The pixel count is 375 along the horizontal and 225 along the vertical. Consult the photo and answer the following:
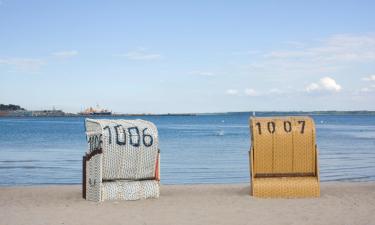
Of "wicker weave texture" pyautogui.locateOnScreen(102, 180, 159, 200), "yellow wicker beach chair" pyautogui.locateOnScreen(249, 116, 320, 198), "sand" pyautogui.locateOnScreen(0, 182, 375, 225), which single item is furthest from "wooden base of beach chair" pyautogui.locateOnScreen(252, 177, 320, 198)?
"wicker weave texture" pyautogui.locateOnScreen(102, 180, 159, 200)

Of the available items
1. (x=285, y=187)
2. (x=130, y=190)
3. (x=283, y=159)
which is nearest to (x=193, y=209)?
(x=130, y=190)

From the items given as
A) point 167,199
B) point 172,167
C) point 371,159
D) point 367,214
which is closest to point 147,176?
point 167,199

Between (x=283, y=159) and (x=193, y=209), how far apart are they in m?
2.57

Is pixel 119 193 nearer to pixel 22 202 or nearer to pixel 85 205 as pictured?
pixel 85 205

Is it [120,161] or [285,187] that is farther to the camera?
[285,187]

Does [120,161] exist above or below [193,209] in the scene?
above

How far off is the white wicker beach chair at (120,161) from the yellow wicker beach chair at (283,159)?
209cm

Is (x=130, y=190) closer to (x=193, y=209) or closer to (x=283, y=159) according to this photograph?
(x=193, y=209)

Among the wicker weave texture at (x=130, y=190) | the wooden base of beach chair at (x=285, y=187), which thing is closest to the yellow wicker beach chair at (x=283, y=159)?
the wooden base of beach chair at (x=285, y=187)

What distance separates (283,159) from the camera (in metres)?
12.4

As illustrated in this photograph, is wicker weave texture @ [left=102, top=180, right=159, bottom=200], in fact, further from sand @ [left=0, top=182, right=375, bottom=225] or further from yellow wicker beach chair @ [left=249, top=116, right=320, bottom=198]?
yellow wicker beach chair @ [left=249, top=116, right=320, bottom=198]

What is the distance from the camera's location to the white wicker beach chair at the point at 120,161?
11.8 meters

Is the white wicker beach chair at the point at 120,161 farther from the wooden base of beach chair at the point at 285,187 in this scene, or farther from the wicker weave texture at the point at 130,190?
the wooden base of beach chair at the point at 285,187

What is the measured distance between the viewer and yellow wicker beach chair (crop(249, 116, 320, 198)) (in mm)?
12242
